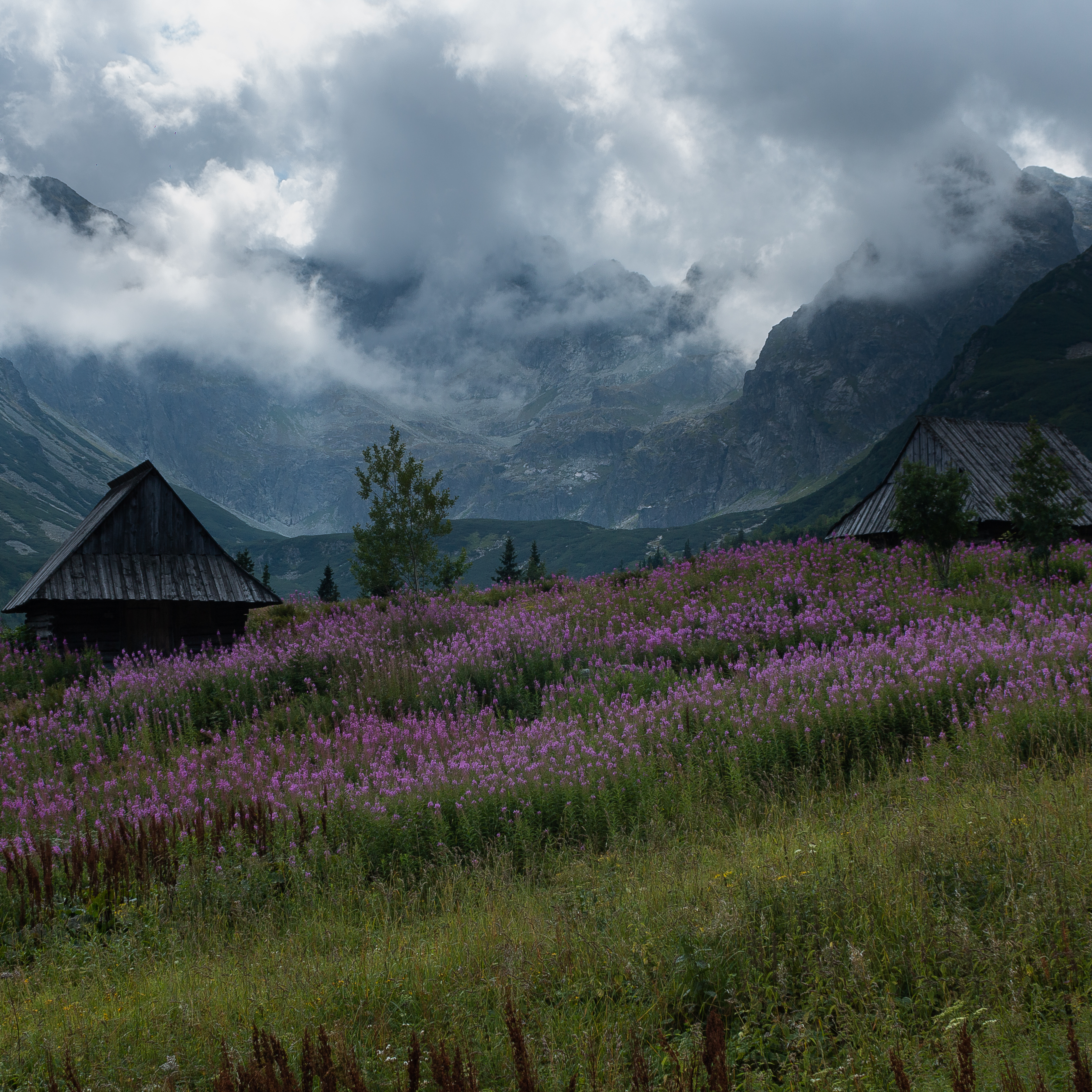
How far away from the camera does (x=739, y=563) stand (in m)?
18.3

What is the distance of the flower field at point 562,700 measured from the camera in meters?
7.42

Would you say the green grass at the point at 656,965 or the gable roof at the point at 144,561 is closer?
the green grass at the point at 656,965

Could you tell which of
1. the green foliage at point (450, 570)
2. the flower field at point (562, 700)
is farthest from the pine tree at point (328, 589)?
the flower field at point (562, 700)

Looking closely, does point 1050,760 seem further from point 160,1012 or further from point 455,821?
point 160,1012

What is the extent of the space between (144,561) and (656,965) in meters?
19.9

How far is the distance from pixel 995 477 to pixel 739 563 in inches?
566

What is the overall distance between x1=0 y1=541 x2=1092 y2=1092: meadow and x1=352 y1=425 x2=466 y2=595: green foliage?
46.3ft

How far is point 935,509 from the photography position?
17250mm

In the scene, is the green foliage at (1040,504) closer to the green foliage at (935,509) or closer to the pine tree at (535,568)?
the green foliage at (935,509)

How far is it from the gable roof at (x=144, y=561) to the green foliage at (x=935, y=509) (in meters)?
15.8

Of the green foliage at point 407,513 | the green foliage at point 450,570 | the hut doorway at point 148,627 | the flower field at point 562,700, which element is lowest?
the flower field at point 562,700

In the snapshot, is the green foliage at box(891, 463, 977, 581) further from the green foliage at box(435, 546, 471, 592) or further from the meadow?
the green foliage at box(435, 546, 471, 592)

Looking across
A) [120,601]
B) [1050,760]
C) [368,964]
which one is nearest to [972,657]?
[1050,760]

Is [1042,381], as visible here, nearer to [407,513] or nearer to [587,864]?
[407,513]
